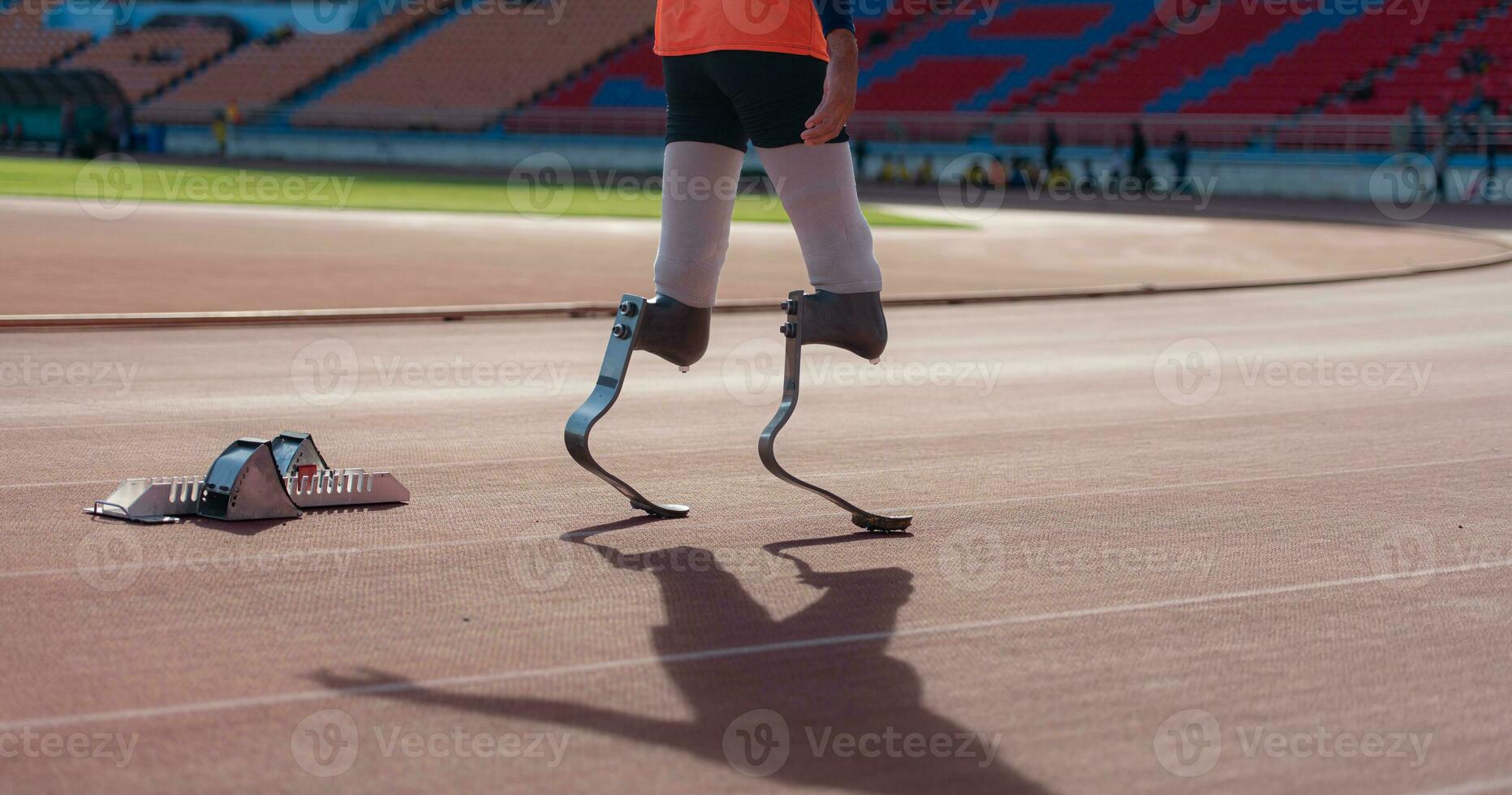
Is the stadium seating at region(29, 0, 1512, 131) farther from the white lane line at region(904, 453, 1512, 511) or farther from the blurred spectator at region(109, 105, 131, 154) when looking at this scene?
the white lane line at region(904, 453, 1512, 511)

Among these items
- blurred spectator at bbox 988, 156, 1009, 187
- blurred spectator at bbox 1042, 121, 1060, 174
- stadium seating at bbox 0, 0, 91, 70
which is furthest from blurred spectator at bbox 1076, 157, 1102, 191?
stadium seating at bbox 0, 0, 91, 70

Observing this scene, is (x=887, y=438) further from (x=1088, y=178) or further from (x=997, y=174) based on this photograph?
(x=1088, y=178)

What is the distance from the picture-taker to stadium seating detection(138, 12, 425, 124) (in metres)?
56.6

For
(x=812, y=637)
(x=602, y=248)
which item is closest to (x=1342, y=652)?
(x=812, y=637)

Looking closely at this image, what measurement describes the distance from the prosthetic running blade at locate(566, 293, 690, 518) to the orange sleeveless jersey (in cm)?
81
